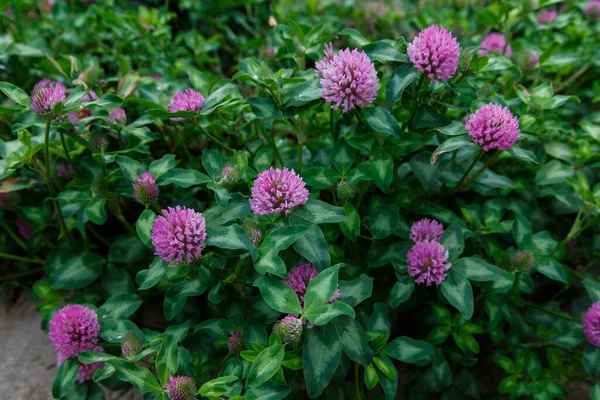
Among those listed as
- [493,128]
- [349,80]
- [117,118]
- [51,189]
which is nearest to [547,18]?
[493,128]

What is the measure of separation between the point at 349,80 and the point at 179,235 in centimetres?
48

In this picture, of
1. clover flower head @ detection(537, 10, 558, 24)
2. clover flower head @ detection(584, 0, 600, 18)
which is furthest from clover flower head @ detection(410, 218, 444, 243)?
clover flower head @ detection(584, 0, 600, 18)

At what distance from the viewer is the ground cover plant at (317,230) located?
3.26ft

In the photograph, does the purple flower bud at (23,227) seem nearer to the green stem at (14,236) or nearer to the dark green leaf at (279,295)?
the green stem at (14,236)

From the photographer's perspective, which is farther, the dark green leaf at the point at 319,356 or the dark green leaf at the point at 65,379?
the dark green leaf at the point at 65,379

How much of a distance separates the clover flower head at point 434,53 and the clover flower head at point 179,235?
1.92ft

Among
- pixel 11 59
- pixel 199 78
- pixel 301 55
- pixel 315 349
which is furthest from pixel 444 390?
pixel 11 59

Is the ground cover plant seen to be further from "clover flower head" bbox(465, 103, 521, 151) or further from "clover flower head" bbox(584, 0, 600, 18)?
"clover flower head" bbox(584, 0, 600, 18)

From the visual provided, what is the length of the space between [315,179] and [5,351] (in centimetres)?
115

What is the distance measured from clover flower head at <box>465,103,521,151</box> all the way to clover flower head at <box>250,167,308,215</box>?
42 cm

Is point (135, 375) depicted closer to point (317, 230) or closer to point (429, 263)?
point (317, 230)

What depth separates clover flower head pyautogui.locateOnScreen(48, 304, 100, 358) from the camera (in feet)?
3.50

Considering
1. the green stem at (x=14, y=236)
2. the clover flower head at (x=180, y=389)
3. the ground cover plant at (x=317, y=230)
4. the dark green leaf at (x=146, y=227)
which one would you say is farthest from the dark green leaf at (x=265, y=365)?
the green stem at (x=14, y=236)

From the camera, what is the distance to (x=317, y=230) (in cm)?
102
